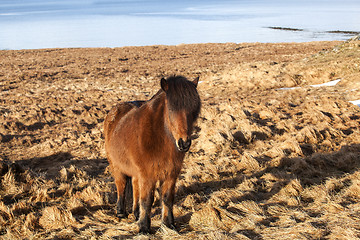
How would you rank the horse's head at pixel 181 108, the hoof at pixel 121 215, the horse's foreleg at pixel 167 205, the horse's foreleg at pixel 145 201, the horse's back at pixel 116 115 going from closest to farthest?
the horse's head at pixel 181 108 → the horse's foreleg at pixel 145 201 → the horse's foreleg at pixel 167 205 → the hoof at pixel 121 215 → the horse's back at pixel 116 115

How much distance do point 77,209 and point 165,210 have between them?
1.59 metres

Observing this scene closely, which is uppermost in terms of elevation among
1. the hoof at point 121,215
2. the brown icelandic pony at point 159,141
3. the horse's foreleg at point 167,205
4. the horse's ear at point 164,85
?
the horse's ear at point 164,85

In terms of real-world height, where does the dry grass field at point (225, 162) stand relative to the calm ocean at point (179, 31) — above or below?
below

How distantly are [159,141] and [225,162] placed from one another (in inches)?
119

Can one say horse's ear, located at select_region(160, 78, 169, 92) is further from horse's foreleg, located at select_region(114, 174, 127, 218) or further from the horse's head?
horse's foreleg, located at select_region(114, 174, 127, 218)

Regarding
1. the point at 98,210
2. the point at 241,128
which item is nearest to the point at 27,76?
the point at 241,128

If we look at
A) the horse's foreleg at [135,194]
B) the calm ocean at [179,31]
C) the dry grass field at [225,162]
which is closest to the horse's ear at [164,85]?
the horse's foreleg at [135,194]

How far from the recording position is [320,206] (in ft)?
12.8

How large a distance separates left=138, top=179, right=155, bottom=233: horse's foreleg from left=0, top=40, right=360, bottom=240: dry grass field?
0.14 metres

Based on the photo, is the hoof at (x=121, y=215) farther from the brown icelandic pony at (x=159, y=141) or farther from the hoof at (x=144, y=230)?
the hoof at (x=144, y=230)

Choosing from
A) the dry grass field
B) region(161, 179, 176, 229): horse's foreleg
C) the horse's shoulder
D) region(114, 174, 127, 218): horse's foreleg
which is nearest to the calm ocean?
the dry grass field

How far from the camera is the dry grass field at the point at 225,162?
146 inches

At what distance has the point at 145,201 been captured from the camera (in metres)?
3.55

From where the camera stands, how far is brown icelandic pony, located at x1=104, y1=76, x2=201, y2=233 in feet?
10.3
